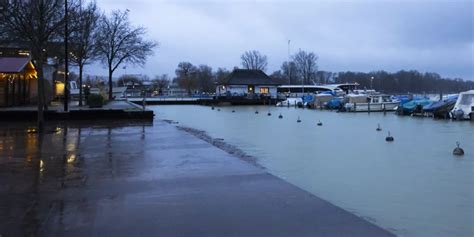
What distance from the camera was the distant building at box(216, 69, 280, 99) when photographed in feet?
347

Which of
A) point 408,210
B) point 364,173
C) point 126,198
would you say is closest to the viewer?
point 126,198

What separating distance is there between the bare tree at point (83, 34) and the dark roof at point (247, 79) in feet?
190

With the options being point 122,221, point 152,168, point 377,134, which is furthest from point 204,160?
point 377,134

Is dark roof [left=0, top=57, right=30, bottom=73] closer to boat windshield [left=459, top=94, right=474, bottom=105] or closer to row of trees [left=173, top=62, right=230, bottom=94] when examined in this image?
boat windshield [left=459, top=94, right=474, bottom=105]

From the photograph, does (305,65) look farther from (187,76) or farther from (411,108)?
(411,108)

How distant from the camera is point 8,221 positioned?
6836mm

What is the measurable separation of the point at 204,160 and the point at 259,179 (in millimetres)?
2994

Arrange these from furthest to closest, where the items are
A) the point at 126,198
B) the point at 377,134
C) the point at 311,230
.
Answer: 1. the point at 377,134
2. the point at 126,198
3. the point at 311,230

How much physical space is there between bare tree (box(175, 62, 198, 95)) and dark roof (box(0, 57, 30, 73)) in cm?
11816

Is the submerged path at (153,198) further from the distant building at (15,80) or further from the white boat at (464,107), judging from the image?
the white boat at (464,107)

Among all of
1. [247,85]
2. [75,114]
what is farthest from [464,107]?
[247,85]

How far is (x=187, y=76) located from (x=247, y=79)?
6283cm

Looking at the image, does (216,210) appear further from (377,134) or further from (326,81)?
(326,81)

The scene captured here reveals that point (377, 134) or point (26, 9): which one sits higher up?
point (26, 9)
